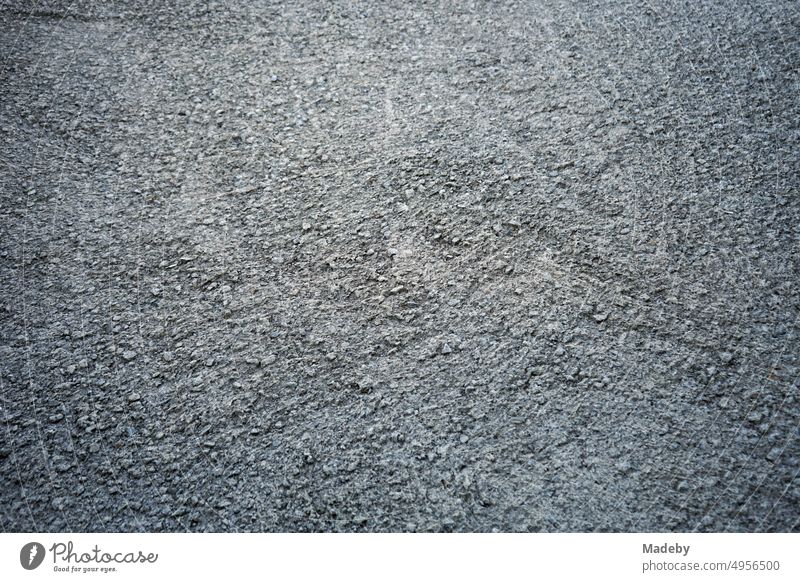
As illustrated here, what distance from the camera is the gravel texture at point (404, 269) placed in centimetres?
118

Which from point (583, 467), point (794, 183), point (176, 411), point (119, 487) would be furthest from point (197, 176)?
point (794, 183)

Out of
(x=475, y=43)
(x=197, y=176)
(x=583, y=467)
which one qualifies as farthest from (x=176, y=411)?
(x=475, y=43)

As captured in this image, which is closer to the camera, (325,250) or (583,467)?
(583,467)

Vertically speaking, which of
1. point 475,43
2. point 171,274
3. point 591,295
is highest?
point 475,43

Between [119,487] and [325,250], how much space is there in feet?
2.17

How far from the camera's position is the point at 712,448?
1163mm

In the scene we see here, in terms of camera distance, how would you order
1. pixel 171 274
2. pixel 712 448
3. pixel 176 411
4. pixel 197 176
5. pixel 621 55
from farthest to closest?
1. pixel 621 55
2. pixel 197 176
3. pixel 171 274
4. pixel 176 411
5. pixel 712 448

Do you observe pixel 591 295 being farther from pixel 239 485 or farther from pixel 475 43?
pixel 475 43

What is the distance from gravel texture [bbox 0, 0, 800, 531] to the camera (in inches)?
46.3

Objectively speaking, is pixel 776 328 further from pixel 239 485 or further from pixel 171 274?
pixel 171 274

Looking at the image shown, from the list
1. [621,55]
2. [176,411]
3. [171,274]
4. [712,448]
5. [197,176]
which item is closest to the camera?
[712,448]

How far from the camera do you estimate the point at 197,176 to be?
1697mm

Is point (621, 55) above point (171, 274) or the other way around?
above

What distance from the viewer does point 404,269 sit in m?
1.48
